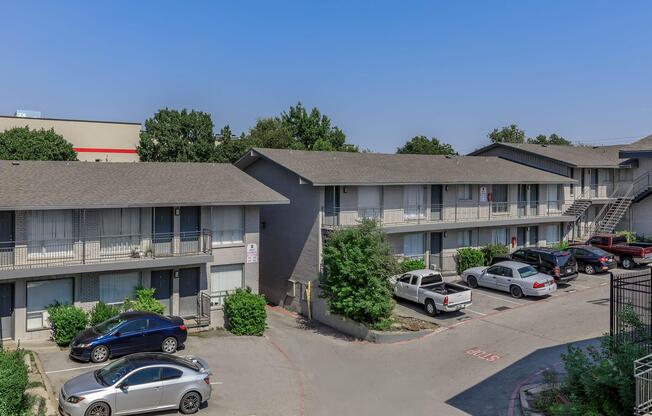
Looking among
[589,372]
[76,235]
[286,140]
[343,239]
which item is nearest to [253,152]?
[343,239]

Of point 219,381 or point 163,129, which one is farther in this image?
point 163,129

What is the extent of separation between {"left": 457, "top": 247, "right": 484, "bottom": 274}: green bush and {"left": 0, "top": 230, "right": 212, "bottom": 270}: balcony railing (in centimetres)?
1568

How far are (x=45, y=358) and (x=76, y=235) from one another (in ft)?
16.5

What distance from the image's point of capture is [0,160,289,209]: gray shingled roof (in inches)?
793

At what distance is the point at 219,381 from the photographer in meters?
17.2

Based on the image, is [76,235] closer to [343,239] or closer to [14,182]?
[14,182]

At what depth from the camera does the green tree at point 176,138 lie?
57.9 meters

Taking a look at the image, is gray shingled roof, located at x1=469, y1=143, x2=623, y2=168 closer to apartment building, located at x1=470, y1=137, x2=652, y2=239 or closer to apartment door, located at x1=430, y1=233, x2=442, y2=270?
apartment building, located at x1=470, y1=137, x2=652, y2=239

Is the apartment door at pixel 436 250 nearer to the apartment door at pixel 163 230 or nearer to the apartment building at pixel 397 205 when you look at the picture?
the apartment building at pixel 397 205

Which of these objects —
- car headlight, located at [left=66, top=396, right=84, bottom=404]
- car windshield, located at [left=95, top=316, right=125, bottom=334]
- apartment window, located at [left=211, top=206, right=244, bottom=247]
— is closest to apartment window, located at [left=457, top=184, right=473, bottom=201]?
apartment window, located at [left=211, top=206, right=244, bottom=247]

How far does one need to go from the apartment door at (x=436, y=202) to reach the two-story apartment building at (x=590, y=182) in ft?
41.4

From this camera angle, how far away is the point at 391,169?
3116 centimetres

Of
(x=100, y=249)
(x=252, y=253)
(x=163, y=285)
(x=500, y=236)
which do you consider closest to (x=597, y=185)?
(x=500, y=236)

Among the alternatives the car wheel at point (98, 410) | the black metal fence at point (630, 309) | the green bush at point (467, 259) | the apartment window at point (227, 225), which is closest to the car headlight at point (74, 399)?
the car wheel at point (98, 410)
